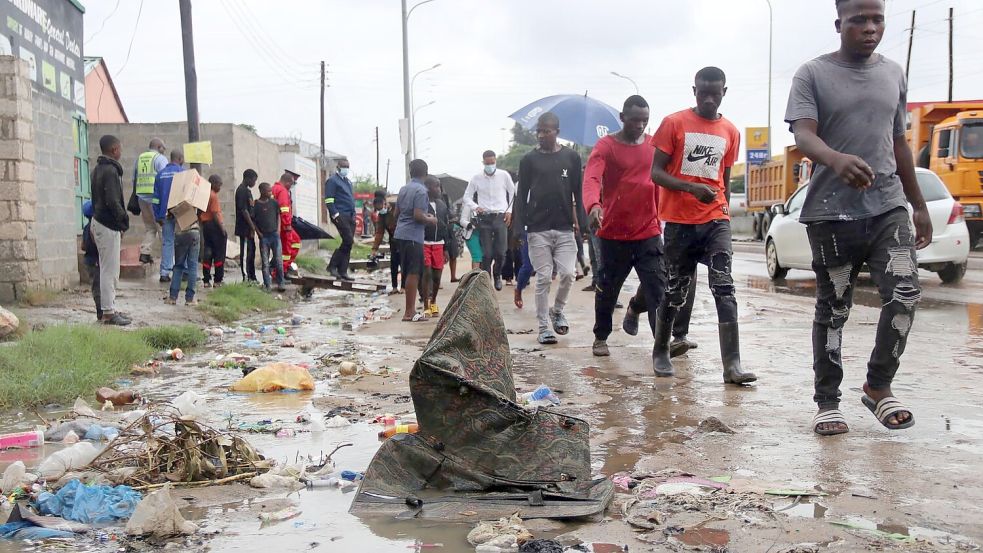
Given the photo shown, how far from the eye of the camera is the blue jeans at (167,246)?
1284 cm

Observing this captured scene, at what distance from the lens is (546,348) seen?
807cm

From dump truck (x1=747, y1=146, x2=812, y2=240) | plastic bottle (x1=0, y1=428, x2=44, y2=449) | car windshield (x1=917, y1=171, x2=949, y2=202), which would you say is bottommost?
plastic bottle (x1=0, y1=428, x2=44, y2=449)

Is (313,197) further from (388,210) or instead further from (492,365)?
(492,365)

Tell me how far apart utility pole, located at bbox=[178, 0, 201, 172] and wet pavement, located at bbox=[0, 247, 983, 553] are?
25.7 feet

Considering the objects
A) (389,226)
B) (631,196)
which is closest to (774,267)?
(389,226)

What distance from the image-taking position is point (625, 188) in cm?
716

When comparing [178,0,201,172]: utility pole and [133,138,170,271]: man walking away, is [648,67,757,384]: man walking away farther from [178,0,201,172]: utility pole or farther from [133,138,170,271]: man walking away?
[178,0,201,172]: utility pole

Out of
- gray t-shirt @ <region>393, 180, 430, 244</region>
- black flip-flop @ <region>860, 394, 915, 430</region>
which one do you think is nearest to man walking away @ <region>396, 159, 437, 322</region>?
gray t-shirt @ <region>393, 180, 430, 244</region>

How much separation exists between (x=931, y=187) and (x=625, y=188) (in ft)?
25.4

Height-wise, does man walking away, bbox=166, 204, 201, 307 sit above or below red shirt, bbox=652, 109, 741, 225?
below

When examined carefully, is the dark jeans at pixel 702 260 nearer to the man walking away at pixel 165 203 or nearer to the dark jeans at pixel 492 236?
the dark jeans at pixel 492 236

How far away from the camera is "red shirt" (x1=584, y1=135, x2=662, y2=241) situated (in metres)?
7.13

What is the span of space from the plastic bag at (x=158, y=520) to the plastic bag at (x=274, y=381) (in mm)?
2989

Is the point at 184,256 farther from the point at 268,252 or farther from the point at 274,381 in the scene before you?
the point at 274,381
